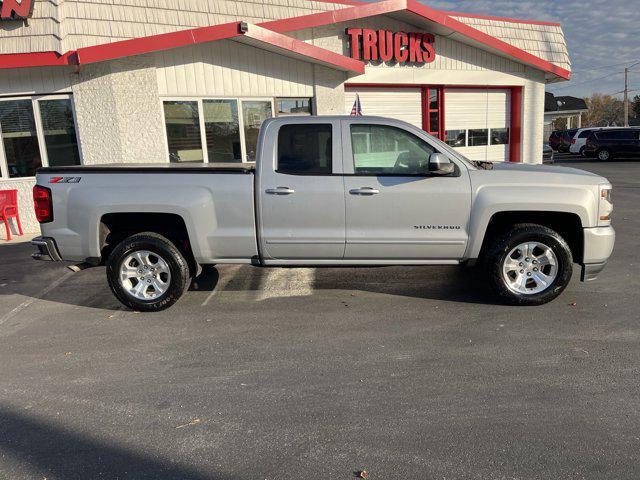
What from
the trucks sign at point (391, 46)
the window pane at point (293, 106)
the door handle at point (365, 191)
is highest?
the trucks sign at point (391, 46)

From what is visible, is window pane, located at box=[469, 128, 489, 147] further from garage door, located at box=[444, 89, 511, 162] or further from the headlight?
the headlight

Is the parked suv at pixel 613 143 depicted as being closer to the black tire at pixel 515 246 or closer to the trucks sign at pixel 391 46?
the trucks sign at pixel 391 46

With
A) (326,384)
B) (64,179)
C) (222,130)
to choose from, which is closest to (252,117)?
(222,130)

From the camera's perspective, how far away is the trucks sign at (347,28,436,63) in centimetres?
1224

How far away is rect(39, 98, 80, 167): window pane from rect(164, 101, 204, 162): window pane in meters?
1.80

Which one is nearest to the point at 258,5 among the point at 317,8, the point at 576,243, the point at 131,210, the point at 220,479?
the point at 317,8

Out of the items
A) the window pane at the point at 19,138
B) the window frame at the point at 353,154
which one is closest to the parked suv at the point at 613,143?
the window frame at the point at 353,154

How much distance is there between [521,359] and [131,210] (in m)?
3.90

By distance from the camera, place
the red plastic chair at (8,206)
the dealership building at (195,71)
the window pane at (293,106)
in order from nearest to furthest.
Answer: the dealership building at (195,71) < the red plastic chair at (8,206) < the window pane at (293,106)

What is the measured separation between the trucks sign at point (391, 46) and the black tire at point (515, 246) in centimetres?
848

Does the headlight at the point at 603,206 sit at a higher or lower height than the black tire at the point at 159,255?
higher

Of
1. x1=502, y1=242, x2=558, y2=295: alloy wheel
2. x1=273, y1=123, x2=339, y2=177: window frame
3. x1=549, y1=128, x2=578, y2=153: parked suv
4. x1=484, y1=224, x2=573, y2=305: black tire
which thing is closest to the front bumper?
x1=484, y1=224, x2=573, y2=305: black tire

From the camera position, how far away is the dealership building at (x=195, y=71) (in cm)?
911

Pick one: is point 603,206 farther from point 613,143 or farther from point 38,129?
point 613,143
